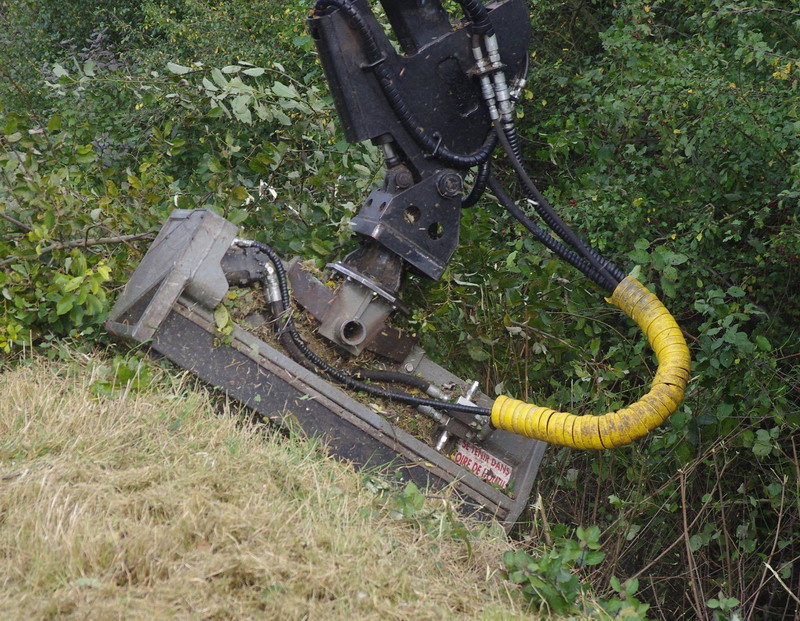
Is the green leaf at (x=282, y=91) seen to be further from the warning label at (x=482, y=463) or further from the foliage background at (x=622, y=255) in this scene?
the warning label at (x=482, y=463)

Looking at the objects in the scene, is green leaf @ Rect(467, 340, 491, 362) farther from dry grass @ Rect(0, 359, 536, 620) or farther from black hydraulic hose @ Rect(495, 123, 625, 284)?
dry grass @ Rect(0, 359, 536, 620)

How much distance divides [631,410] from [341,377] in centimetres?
130

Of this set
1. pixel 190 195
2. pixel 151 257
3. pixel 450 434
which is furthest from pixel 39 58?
pixel 450 434

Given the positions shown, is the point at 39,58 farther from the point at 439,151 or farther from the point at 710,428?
the point at 710,428

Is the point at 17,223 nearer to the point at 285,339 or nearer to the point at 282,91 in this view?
the point at 285,339

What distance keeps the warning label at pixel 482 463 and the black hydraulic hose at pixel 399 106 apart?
1342 mm

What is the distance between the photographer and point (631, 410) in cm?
387

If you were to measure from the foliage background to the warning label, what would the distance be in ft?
0.99

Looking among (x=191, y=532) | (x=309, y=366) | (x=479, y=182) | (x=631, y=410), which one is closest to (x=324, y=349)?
(x=309, y=366)

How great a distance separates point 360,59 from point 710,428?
2.37 m

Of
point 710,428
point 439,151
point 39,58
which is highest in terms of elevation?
point 439,151

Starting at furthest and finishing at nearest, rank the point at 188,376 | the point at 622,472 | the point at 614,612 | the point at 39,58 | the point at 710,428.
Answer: the point at 39,58
the point at 622,472
the point at 710,428
the point at 188,376
the point at 614,612

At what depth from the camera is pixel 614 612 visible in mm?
3119

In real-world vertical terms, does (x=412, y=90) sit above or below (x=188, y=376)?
above
